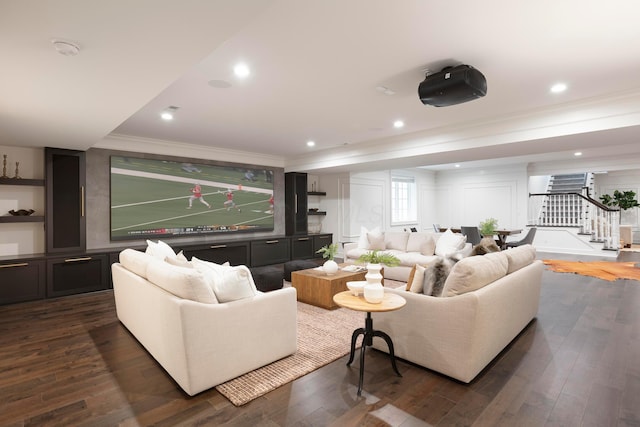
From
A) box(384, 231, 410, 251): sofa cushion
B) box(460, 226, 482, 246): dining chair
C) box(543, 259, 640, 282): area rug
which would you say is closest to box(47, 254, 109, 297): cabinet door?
box(384, 231, 410, 251): sofa cushion

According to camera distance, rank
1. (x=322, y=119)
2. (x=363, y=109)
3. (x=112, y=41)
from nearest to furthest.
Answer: (x=112, y=41), (x=363, y=109), (x=322, y=119)

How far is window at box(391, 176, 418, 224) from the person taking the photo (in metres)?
10.6

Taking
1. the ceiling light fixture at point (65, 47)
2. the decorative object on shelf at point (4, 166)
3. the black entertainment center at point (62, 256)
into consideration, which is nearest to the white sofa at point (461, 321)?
the ceiling light fixture at point (65, 47)

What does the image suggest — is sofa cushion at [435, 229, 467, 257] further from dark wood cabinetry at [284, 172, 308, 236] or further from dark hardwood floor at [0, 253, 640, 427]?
dark wood cabinetry at [284, 172, 308, 236]

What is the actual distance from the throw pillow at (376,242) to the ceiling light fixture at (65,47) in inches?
207

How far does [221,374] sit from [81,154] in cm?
460

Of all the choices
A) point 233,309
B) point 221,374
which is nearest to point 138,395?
point 221,374

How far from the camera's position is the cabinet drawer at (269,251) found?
700cm

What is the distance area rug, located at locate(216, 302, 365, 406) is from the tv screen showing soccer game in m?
3.38

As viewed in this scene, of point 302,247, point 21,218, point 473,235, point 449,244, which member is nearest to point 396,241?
point 449,244

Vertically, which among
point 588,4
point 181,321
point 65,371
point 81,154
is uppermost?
point 588,4

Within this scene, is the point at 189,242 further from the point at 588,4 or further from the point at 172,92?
the point at 588,4

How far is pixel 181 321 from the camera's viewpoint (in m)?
2.19

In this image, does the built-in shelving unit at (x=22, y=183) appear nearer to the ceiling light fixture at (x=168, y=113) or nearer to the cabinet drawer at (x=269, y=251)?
the ceiling light fixture at (x=168, y=113)
